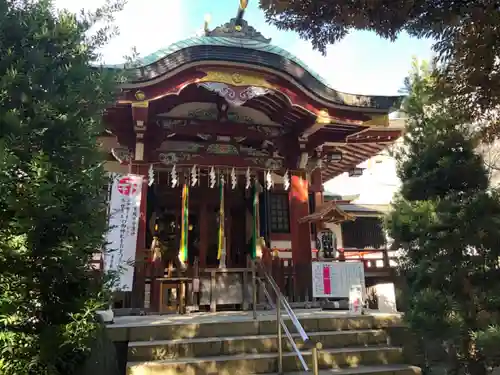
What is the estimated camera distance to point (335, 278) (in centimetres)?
814

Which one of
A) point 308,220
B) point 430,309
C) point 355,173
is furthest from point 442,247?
point 355,173

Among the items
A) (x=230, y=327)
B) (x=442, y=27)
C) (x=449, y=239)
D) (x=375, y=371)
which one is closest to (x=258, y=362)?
(x=230, y=327)

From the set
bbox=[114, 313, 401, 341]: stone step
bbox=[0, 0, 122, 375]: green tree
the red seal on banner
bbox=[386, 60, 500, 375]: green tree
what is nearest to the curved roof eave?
bbox=[386, 60, 500, 375]: green tree

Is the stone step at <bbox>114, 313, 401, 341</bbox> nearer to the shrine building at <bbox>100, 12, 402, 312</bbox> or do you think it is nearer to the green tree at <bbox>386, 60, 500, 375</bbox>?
the green tree at <bbox>386, 60, 500, 375</bbox>

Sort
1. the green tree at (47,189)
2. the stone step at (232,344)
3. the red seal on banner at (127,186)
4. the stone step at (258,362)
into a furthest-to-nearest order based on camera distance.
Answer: the red seal on banner at (127,186) → the stone step at (232,344) → the stone step at (258,362) → the green tree at (47,189)

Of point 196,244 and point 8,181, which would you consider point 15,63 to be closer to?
point 8,181

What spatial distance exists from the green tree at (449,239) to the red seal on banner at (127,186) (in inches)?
180

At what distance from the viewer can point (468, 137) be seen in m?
5.09

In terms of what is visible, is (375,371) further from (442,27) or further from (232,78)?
(232,78)

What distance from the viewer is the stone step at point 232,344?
15.4 feet

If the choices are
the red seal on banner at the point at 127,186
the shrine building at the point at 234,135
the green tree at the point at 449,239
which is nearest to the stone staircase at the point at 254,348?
the green tree at the point at 449,239

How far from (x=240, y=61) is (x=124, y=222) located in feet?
12.1

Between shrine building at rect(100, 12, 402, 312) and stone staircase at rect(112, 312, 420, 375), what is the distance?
273cm

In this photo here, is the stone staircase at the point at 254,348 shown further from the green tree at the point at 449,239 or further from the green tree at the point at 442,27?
the green tree at the point at 442,27
